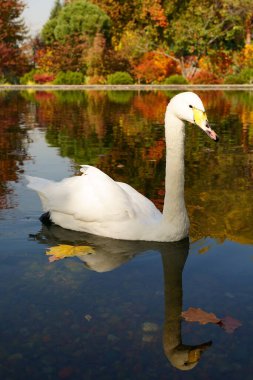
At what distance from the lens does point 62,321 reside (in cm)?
325

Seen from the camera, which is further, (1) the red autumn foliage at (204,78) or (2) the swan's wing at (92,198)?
(1) the red autumn foliage at (204,78)

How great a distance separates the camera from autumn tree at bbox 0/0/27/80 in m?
47.7

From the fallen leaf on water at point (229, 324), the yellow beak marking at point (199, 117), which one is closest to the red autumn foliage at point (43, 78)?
the yellow beak marking at point (199, 117)

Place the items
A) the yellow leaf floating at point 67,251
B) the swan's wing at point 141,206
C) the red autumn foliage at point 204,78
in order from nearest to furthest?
the yellow leaf floating at point 67,251, the swan's wing at point 141,206, the red autumn foliage at point 204,78

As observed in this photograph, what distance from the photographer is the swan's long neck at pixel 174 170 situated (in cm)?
421

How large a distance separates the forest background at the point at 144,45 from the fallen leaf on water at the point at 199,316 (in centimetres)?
3904

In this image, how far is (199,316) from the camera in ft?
10.9

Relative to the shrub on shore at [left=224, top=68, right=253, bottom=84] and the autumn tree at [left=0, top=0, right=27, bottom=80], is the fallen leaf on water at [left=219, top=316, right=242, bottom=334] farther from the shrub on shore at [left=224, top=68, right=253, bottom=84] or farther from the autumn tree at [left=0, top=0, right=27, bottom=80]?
the autumn tree at [left=0, top=0, right=27, bottom=80]

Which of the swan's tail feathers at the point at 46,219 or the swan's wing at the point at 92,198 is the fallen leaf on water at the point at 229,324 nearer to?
the swan's wing at the point at 92,198

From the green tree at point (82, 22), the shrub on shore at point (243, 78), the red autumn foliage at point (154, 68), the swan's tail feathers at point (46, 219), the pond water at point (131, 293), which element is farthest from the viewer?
the green tree at point (82, 22)

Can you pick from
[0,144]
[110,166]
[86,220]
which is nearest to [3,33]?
[0,144]

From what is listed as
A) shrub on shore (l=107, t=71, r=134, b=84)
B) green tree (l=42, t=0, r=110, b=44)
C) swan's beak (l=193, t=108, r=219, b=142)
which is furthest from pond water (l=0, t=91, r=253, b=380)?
green tree (l=42, t=0, r=110, b=44)

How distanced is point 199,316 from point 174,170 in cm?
135

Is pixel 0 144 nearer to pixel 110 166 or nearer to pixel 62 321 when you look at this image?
pixel 110 166
